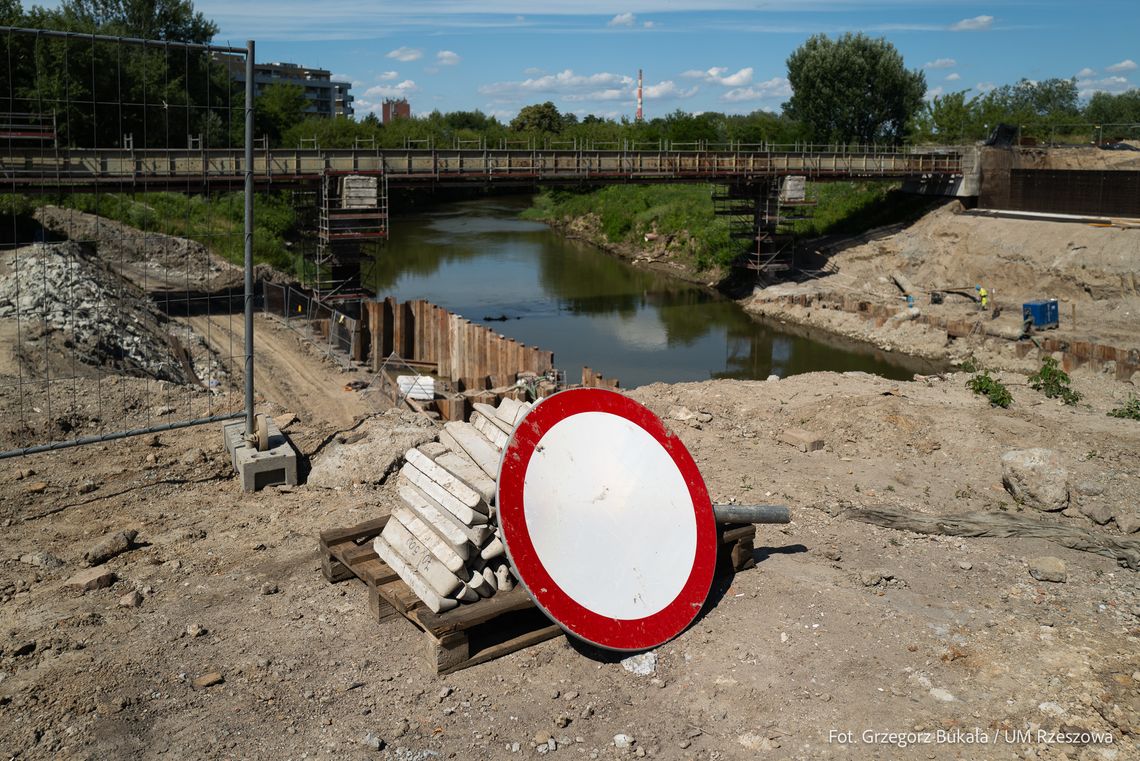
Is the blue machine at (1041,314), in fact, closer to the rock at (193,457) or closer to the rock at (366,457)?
the rock at (366,457)

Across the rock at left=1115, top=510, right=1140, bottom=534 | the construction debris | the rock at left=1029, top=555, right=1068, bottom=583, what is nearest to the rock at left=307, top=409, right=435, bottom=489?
the construction debris

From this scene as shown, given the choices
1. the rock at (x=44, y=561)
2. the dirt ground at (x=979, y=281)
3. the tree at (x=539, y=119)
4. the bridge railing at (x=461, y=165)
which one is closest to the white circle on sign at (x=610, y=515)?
the rock at (x=44, y=561)

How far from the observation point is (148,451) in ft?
46.7

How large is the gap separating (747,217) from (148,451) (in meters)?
53.2

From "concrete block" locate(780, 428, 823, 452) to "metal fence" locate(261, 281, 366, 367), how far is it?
1532cm

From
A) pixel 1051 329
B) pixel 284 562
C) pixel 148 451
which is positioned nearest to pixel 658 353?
pixel 1051 329

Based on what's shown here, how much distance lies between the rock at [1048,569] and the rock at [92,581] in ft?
31.6

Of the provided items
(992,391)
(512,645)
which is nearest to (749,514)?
(512,645)

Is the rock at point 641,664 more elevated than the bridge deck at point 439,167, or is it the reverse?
the bridge deck at point 439,167

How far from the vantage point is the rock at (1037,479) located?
1327 cm

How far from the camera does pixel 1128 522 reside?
41.5ft

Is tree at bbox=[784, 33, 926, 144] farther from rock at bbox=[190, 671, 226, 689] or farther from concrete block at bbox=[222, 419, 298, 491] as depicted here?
rock at bbox=[190, 671, 226, 689]

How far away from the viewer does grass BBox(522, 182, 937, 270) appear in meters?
60.4

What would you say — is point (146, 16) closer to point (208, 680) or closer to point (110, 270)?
point (110, 270)
